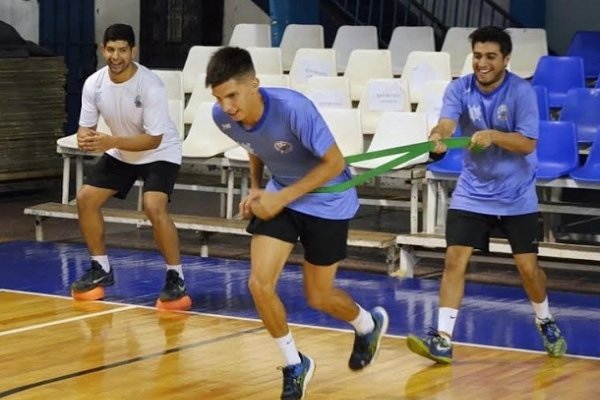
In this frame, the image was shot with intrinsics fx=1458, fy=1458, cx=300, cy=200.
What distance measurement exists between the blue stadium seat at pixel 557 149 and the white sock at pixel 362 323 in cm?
333

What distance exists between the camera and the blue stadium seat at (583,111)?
1163cm

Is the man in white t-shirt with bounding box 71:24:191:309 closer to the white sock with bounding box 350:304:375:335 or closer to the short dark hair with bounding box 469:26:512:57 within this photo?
the white sock with bounding box 350:304:375:335

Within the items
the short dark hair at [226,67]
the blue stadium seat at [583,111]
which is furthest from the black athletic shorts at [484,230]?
the blue stadium seat at [583,111]

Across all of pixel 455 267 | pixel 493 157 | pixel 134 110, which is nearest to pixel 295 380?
pixel 455 267

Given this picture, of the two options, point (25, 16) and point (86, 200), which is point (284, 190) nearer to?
point (86, 200)

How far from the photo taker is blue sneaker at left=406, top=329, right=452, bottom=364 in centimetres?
800

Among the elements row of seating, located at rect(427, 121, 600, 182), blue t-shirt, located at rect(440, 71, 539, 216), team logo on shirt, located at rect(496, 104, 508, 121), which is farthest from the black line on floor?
row of seating, located at rect(427, 121, 600, 182)

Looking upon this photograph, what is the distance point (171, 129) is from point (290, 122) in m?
2.89

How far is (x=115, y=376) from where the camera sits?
25.5 feet

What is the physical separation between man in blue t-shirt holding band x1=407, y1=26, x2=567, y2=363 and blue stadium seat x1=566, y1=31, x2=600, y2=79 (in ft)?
19.7

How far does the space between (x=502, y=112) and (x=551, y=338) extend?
1.35 m

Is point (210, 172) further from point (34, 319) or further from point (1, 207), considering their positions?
point (34, 319)

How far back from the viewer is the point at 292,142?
7.12 meters

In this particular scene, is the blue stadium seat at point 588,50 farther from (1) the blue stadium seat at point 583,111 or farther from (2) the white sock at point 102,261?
(2) the white sock at point 102,261
